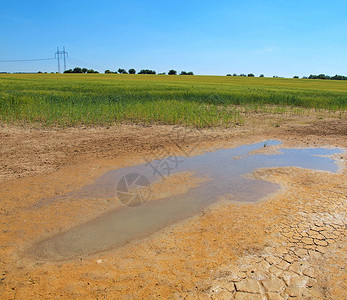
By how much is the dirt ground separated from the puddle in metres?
0.18

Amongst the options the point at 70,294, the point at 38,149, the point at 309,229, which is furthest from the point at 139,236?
the point at 38,149

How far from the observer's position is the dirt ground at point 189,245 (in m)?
2.58

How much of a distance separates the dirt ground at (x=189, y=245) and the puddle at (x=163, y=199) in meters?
0.18

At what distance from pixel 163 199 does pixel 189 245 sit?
1.43 meters

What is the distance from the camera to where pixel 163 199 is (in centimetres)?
467

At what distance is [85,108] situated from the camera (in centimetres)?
1112

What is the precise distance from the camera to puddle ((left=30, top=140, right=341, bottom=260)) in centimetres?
345

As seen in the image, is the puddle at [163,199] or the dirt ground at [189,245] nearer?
the dirt ground at [189,245]

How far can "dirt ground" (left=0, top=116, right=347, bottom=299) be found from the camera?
8.47ft

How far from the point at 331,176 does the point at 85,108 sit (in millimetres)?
8607

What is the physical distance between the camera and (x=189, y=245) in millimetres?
3311

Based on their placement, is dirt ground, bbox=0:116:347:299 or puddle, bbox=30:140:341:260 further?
puddle, bbox=30:140:341:260

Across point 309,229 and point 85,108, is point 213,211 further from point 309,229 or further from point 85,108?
point 85,108

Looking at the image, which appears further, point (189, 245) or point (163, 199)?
point (163, 199)
